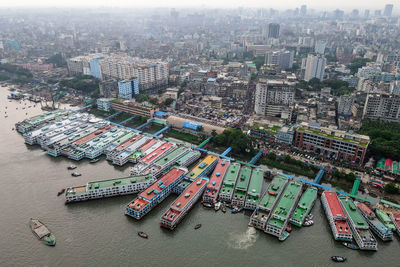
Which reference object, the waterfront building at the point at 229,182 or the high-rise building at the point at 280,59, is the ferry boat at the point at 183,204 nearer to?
the waterfront building at the point at 229,182

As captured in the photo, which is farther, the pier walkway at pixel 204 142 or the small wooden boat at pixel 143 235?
the pier walkway at pixel 204 142

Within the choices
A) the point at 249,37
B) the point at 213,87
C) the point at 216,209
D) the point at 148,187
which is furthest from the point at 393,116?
the point at 249,37

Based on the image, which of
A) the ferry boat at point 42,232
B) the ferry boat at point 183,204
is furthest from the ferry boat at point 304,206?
the ferry boat at point 42,232

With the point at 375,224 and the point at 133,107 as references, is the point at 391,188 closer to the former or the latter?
the point at 375,224

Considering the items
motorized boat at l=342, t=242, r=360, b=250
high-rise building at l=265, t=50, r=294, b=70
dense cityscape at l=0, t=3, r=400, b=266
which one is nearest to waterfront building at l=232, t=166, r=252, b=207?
dense cityscape at l=0, t=3, r=400, b=266

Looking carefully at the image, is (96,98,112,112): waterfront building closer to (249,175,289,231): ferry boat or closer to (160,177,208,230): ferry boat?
(160,177,208,230): ferry boat

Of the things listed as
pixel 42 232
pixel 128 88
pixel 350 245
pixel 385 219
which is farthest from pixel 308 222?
pixel 128 88
